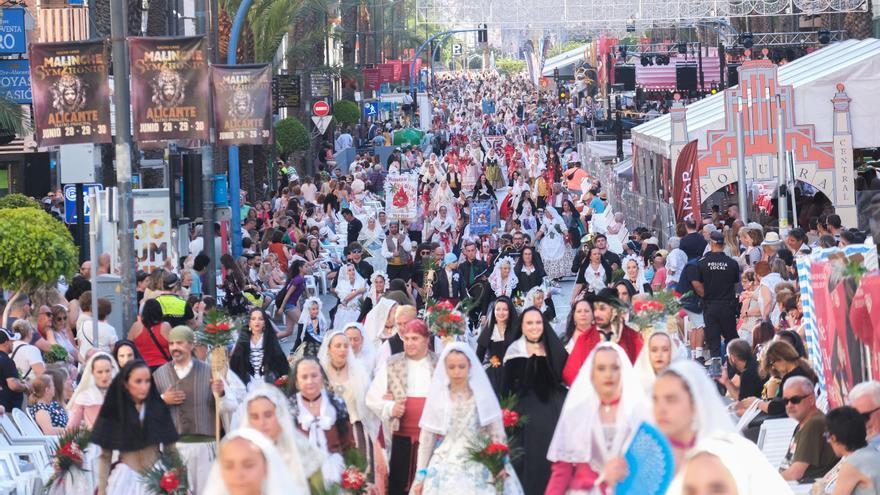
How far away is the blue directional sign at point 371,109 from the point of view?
7856 centimetres

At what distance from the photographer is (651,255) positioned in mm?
23797

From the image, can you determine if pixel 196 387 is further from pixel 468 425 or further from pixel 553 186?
pixel 553 186

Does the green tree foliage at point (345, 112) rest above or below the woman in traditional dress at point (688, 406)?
below

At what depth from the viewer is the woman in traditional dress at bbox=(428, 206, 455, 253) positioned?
98.8ft

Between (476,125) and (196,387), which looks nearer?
(196,387)

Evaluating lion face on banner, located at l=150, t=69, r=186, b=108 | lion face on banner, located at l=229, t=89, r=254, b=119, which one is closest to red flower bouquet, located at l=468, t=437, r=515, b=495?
lion face on banner, located at l=150, t=69, r=186, b=108

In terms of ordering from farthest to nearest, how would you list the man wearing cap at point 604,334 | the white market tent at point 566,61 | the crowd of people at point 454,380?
the white market tent at point 566,61
the man wearing cap at point 604,334
the crowd of people at point 454,380

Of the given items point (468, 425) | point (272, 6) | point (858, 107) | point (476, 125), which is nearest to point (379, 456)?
point (468, 425)

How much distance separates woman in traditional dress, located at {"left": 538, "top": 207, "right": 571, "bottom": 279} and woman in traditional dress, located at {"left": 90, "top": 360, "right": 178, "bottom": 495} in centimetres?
1949

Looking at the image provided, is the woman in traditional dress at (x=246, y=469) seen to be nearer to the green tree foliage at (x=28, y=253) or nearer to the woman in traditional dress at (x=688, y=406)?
the woman in traditional dress at (x=688, y=406)

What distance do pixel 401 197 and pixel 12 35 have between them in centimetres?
863

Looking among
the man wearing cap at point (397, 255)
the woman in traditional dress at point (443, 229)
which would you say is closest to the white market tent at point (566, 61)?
the woman in traditional dress at point (443, 229)

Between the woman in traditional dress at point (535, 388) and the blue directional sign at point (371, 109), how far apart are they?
2606 inches

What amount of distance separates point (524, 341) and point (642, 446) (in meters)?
4.99
